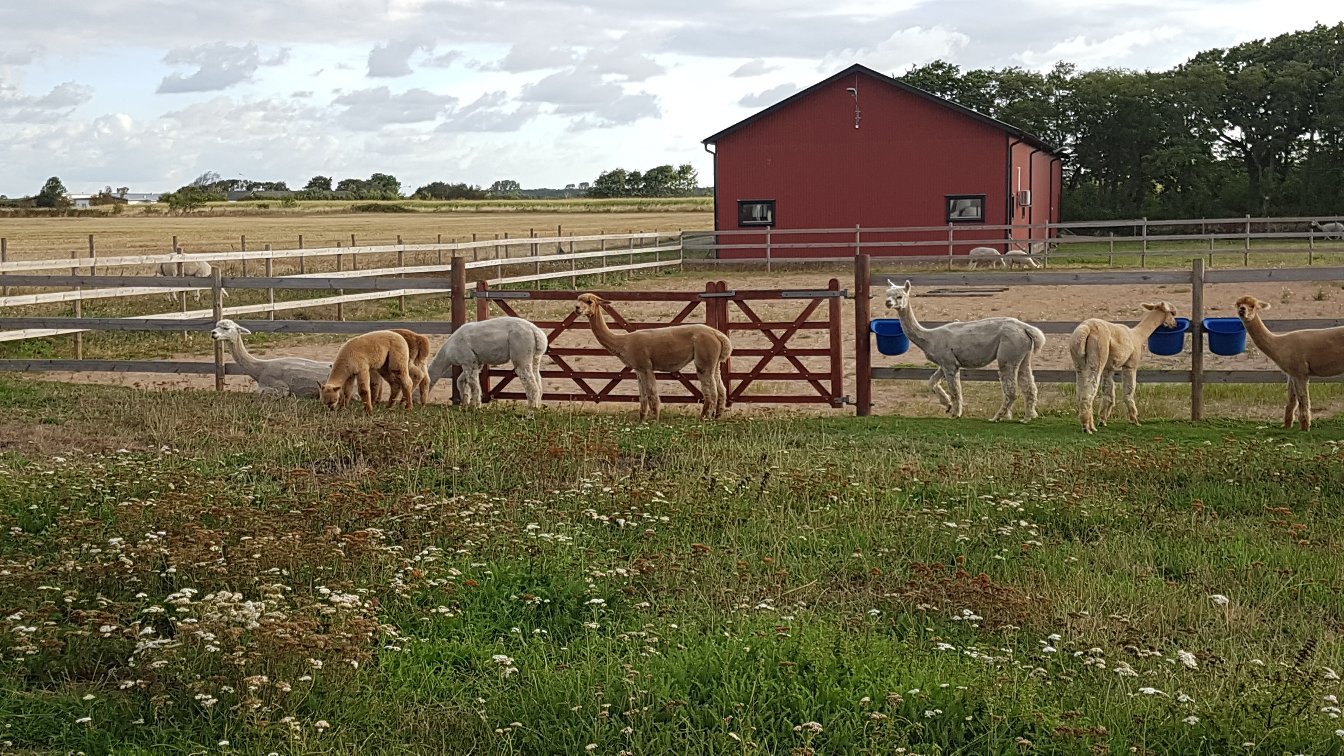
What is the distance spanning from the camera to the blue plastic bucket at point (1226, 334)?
11.6m

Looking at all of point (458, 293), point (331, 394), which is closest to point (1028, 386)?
point (458, 293)

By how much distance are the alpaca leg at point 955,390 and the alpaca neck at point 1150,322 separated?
1576 mm

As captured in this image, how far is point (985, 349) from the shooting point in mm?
11734

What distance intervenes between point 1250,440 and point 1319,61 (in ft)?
165

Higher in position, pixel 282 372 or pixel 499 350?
pixel 499 350

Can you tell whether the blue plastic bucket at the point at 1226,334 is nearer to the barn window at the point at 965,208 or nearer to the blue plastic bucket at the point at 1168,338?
the blue plastic bucket at the point at 1168,338

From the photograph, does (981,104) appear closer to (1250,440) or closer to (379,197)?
(1250,440)

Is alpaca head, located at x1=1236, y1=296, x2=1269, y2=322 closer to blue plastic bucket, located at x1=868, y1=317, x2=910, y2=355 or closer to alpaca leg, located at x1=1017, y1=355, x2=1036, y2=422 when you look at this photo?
alpaca leg, located at x1=1017, y1=355, x2=1036, y2=422

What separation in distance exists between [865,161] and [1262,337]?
2540 cm

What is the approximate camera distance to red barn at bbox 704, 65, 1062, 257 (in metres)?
35.0

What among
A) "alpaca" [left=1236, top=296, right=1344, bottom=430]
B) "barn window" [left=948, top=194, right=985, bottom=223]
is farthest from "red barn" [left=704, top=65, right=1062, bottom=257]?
"alpaca" [left=1236, top=296, right=1344, bottom=430]

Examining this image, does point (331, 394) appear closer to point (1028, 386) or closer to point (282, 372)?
point (282, 372)

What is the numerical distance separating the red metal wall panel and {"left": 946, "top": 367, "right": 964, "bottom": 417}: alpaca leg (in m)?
23.2

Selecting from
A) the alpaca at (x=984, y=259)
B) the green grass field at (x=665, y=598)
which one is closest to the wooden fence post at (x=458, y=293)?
the green grass field at (x=665, y=598)
